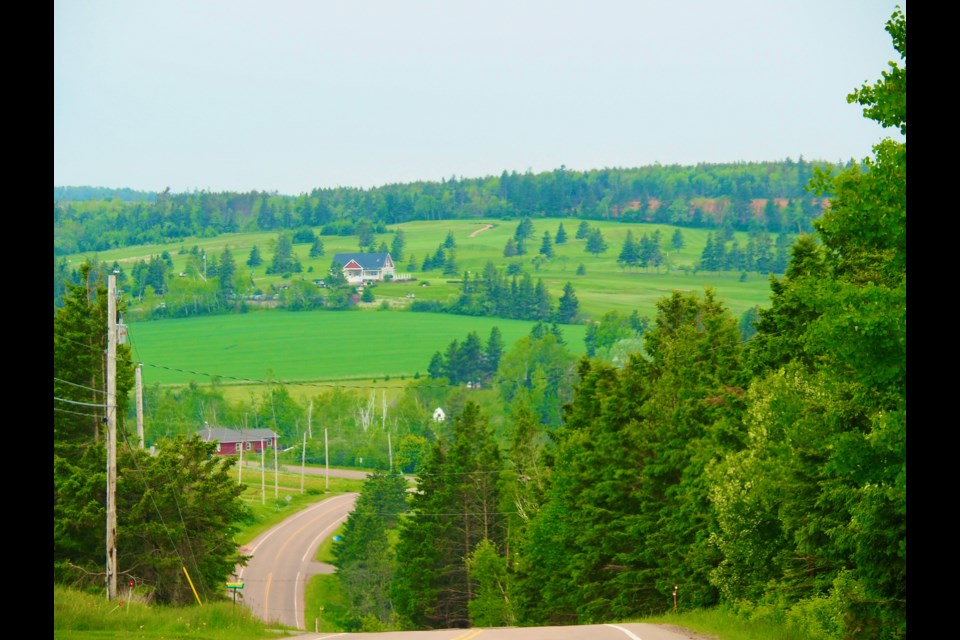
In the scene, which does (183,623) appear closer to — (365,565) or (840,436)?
(840,436)

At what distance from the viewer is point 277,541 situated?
335 feet

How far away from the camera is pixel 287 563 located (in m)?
95.4

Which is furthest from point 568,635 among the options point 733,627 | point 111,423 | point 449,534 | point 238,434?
point 238,434

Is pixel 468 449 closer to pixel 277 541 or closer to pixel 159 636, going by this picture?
pixel 277 541

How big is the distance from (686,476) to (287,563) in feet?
196

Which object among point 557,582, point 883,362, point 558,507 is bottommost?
point 557,582

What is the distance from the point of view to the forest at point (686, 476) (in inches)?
742

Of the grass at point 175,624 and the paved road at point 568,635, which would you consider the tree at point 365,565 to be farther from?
the paved road at point 568,635

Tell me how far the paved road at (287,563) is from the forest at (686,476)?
837 cm
